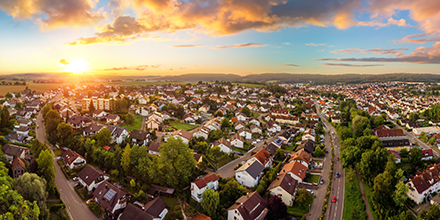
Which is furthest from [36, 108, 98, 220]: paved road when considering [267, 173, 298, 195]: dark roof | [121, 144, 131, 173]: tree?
[267, 173, 298, 195]: dark roof

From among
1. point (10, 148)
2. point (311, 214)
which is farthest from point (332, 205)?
point (10, 148)

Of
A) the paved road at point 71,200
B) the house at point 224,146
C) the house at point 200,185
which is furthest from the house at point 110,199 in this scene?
the house at point 224,146

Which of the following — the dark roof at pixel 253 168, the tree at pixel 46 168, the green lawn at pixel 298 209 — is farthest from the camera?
the dark roof at pixel 253 168

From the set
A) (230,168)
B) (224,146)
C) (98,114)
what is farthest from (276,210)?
(98,114)

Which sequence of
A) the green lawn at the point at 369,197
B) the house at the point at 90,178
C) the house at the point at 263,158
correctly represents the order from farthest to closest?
the house at the point at 263,158 → the house at the point at 90,178 → the green lawn at the point at 369,197

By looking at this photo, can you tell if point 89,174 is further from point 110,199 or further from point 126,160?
point 110,199

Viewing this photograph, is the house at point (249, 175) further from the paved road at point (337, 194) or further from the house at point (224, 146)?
the paved road at point (337, 194)
